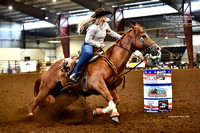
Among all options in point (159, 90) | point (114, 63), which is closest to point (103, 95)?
point (114, 63)

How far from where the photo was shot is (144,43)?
4.87 metres

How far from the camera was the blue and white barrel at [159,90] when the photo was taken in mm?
5465

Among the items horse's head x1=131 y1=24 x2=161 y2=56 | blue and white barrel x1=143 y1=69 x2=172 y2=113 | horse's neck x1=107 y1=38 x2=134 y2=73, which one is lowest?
blue and white barrel x1=143 y1=69 x2=172 y2=113

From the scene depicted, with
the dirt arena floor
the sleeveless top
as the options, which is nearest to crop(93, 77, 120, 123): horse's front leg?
the dirt arena floor

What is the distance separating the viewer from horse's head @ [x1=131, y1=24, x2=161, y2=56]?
15.6 feet

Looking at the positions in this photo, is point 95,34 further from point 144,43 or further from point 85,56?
point 144,43

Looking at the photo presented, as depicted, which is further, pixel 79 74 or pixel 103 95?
pixel 79 74

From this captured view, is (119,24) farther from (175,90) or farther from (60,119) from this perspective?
(60,119)

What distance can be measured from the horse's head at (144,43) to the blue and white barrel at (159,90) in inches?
33.3

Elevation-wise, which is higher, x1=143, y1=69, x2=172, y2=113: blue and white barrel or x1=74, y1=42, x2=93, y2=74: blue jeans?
x1=74, y1=42, x2=93, y2=74: blue jeans

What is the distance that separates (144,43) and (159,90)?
50.6 inches

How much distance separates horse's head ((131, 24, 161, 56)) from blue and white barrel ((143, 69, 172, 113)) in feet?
2.78

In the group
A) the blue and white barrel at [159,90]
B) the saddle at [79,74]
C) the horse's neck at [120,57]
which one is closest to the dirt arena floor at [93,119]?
the blue and white barrel at [159,90]

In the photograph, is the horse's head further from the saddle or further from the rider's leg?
the rider's leg
